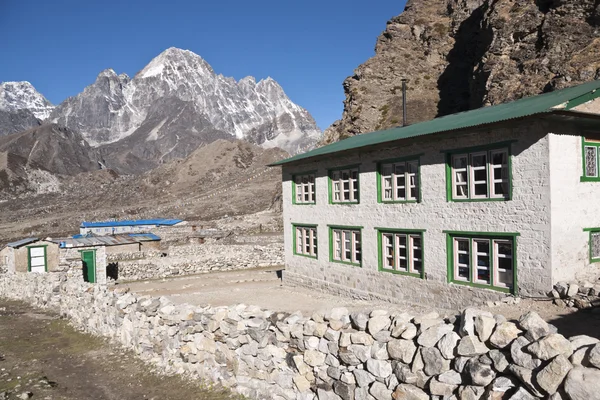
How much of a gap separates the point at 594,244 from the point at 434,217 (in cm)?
508

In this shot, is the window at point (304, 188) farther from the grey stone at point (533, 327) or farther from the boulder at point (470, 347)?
the grey stone at point (533, 327)

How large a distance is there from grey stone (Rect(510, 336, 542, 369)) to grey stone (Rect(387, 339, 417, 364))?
1.60m

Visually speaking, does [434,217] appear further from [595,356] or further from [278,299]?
[595,356]

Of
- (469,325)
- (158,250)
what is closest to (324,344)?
(469,325)

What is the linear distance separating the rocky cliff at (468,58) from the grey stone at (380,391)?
37021 mm

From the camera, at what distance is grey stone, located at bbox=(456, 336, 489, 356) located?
6.48m

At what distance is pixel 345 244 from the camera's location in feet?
74.6

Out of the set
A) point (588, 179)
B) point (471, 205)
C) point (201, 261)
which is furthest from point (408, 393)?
point (201, 261)

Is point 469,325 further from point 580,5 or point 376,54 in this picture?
point 376,54

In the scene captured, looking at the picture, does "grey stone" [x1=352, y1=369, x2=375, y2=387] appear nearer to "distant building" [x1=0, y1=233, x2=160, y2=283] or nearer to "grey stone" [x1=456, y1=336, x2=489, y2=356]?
"grey stone" [x1=456, y1=336, x2=489, y2=356]

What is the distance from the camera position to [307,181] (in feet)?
85.3

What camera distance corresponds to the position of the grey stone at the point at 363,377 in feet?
25.4

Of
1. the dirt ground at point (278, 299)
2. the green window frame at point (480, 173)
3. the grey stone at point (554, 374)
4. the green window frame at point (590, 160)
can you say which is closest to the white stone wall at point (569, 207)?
the green window frame at point (590, 160)

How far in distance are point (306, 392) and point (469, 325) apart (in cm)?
368
